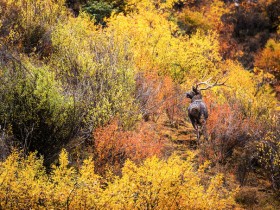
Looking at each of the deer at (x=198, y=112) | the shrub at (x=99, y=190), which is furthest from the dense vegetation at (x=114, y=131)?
the deer at (x=198, y=112)

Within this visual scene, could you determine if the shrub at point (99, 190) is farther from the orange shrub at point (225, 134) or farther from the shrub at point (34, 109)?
the orange shrub at point (225, 134)

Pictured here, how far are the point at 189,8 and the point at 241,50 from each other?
22.7ft

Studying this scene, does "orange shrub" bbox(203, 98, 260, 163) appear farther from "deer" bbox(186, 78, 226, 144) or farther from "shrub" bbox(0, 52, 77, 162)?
"shrub" bbox(0, 52, 77, 162)

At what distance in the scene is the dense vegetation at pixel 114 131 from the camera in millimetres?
6715

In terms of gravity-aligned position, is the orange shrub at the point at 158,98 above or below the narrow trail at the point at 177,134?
above

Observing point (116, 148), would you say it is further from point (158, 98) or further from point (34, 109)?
point (158, 98)

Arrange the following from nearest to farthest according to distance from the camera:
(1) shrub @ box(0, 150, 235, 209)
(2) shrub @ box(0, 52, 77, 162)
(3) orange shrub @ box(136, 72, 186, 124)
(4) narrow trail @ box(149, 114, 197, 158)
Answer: (1) shrub @ box(0, 150, 235, 209), (2) shrub @ box(0, 52, 77, 162), (4) narrow trail @ box(149, 114, 197, 158), (3) orange shrub @ box(136, 72, 186, 124)

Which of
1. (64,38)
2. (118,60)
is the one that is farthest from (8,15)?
(118,60)

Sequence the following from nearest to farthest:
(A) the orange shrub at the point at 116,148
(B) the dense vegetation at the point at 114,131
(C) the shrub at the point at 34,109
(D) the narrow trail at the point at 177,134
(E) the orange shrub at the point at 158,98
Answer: (B) the dense vegetation at the point at 114,131 → (C) the shrub at the point at 34,109 → (A) the orange shrub at the point at 116,148 → (D) the narrow trail at the point at 177,134 → (E) the orange shrub at the point at 158,98

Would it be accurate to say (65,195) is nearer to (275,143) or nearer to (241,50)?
(275,143)

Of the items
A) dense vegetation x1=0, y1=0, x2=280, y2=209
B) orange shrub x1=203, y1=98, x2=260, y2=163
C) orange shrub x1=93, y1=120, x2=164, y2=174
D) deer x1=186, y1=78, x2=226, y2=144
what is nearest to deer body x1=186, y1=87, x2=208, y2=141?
deer x1=186, y1=78, x2=226, y2=144

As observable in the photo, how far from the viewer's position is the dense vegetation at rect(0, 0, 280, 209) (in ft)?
22.0

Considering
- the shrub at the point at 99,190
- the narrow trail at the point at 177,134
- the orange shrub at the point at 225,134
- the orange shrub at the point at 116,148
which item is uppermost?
the shrub at the point at 99,190

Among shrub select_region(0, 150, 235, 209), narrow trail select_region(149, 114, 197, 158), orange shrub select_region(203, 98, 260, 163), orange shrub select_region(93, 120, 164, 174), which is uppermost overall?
shrub select_region(0, 150, 235, 209)
